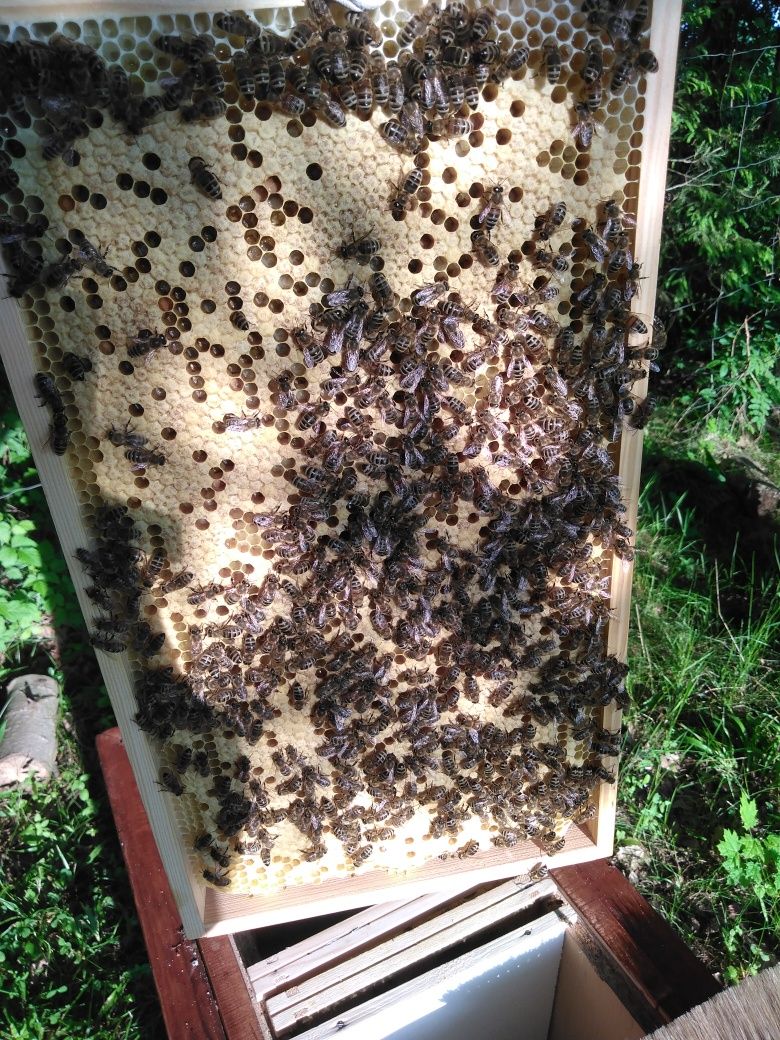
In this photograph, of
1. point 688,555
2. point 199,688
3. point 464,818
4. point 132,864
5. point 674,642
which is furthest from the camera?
point 688,555

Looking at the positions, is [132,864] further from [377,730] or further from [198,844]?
[377,730]

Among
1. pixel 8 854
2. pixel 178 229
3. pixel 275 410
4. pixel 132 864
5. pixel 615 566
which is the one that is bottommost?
pixel 8 854

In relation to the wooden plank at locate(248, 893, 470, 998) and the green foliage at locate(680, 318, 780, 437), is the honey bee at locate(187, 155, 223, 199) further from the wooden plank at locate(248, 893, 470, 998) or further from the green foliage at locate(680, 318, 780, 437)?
the green foliage at locate(680, 318, 780, 437)

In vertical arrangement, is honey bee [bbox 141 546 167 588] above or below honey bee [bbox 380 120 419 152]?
below

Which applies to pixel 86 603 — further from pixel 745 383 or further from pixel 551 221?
pixel 745 383

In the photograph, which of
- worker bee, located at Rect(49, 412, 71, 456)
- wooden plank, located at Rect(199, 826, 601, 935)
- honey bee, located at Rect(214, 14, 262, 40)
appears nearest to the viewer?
honey bee, located at Rect(214, 14, 262, 40)

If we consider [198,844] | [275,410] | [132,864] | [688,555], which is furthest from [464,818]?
[688,555]

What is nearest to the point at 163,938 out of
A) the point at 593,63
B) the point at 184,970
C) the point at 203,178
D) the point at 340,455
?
the point at 184,970

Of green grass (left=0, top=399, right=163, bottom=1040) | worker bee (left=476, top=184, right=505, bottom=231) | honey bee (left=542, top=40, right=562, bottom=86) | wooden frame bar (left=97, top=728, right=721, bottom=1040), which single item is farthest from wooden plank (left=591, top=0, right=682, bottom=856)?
green grass (left=0, top=399, right=163, bottom=1040)

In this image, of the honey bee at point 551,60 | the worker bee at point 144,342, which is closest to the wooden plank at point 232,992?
the worker bee at point 144,342
